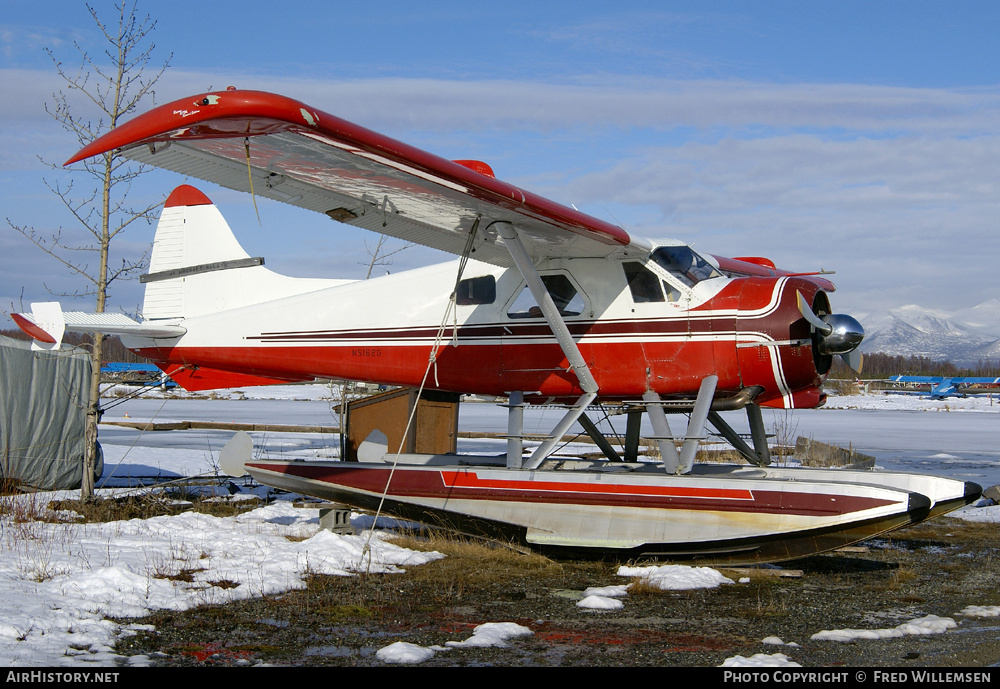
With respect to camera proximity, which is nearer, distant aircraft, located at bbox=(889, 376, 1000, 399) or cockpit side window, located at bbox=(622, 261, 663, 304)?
cockpit side window, located at bbox=(622, 261, 663, 304)

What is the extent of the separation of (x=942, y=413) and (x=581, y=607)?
36.7m

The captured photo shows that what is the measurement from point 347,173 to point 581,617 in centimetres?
379

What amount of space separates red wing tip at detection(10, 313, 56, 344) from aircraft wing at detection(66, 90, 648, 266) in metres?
2.28

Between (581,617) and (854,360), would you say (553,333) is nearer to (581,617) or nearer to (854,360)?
(854,360)

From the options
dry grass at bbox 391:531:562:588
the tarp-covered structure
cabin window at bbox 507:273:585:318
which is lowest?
dry grass at bbox 391:531:562:588

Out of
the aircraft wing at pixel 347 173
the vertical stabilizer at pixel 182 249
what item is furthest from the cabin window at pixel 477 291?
the vertical stabilizer at pixel 182 249

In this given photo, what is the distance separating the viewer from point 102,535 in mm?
7816

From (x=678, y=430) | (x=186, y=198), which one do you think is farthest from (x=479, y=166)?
(x=678, y=430)

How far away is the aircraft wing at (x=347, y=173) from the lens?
4805 millimetres

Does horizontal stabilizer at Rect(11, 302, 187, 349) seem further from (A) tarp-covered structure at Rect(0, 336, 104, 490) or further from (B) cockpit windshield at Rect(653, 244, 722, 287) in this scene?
(B) cockpit windshield at Rect(653, 244, 722, 287)

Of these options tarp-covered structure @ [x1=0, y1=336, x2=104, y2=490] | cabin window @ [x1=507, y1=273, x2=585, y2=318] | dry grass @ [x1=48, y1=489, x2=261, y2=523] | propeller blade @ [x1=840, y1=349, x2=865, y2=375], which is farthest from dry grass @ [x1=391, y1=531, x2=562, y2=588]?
tarp-covered structure @ [x1=0, y1=336, x2=104, y2=490]

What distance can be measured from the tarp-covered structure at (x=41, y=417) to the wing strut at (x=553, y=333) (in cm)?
652

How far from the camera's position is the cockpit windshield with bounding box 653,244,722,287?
806 centimetres
